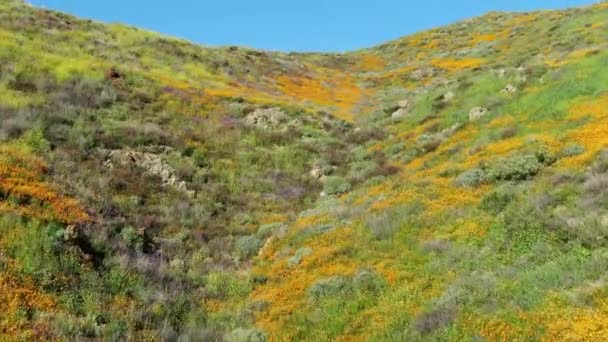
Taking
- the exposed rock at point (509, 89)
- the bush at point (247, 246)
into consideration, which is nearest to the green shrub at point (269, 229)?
the bush at point (247, 246)

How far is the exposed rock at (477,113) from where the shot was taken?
26278 millimetres

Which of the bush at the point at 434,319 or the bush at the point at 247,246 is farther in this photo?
the bush at the point at 247,246

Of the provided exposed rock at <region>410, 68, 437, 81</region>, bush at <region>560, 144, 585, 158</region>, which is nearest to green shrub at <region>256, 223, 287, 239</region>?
bush at <region>560, 144, 585, 158</region>

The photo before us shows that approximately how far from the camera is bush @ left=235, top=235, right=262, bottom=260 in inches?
654

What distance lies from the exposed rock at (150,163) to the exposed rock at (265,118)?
9.62 m

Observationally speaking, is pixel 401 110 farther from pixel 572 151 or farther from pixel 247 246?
pixel 247 246

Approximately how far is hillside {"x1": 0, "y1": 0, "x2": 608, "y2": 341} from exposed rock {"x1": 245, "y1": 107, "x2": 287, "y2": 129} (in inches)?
7.6

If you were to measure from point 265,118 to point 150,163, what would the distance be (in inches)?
442

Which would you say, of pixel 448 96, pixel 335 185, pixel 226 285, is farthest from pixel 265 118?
pixel 226 285

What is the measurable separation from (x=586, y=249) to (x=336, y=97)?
40.2m

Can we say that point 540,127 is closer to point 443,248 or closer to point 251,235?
point 443,248

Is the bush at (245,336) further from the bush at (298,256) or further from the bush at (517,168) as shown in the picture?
the bush at (517,168)

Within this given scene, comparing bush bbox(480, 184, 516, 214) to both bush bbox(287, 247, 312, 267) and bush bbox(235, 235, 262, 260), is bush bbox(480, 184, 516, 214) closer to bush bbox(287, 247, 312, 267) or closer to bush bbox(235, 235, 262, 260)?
bush bbox(287, 247, 312, 267)

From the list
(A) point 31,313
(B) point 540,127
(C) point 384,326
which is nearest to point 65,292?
(A) point 31,313
